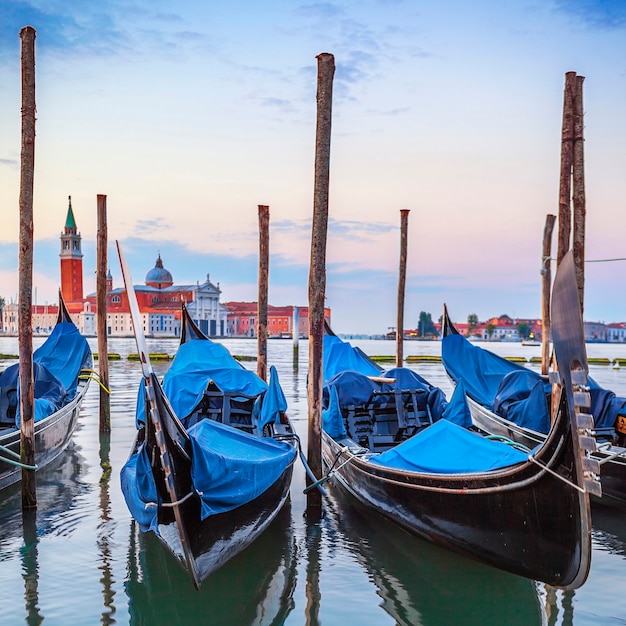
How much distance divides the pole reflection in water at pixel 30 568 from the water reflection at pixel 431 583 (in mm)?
1761

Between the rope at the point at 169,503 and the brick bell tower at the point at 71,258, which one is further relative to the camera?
the brick bell tower at the point at 71,258

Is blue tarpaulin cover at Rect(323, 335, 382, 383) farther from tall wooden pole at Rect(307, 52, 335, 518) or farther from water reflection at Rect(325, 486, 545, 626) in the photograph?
water reflection at Rect(325, 486, 545, 626)

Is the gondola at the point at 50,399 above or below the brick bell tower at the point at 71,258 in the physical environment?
below

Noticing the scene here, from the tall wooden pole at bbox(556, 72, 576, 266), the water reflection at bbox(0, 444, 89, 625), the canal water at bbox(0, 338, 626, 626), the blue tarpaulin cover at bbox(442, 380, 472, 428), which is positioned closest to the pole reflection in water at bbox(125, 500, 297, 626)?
the canal water at bbox(0, 338, 626, 626)

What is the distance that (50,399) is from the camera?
7.13 m

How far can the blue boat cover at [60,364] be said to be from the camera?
7.26 metres

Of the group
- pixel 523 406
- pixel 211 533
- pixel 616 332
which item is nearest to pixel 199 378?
pixel 211 533

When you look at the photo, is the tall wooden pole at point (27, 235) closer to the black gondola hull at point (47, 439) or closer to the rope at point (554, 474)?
the black gondola hull at point (47, 439)

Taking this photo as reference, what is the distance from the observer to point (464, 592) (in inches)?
157

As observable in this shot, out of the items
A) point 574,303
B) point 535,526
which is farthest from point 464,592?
point 574,303

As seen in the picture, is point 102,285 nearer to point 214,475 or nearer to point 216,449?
point 216,449

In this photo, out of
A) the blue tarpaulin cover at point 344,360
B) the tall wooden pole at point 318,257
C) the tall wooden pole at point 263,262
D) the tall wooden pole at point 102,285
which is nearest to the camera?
the tall wooden pole at point 318,257

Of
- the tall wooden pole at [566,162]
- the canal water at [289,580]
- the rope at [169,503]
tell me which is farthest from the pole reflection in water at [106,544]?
the tall wooden pole at [566,162]

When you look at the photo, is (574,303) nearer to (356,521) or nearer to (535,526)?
(535,526)
